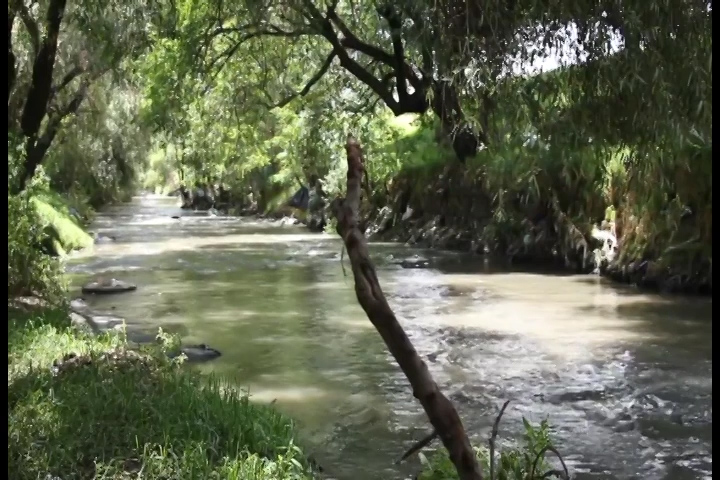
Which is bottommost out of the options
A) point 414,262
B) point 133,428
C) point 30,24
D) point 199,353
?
point 199,353

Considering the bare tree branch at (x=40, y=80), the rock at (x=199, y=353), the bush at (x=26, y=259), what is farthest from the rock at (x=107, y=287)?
the rock at (x=199, y=353)

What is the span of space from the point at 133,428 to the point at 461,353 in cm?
647

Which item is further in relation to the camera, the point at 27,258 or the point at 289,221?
the point at 289,221

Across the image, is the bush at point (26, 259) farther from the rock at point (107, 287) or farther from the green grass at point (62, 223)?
the green grass at point (62, 223)

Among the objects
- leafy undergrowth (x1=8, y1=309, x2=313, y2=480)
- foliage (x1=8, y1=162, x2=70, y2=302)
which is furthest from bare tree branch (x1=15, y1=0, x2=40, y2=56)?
leafy undergrowth (x1=8, y1=309, x2=313, y2=480)

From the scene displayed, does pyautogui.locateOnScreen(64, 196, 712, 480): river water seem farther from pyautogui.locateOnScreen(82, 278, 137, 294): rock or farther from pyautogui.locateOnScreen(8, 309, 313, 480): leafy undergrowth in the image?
pyautogui.locateOnScreen(8, 309, 313, 480): leafy undergrowth

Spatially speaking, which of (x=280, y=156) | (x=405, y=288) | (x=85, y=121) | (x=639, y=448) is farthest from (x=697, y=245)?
(x=280, y=156)

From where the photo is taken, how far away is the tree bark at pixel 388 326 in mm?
3903

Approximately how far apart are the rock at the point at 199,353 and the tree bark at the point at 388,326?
6.74 meters

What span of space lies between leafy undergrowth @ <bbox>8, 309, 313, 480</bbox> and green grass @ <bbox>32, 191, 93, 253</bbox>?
17.8 meters

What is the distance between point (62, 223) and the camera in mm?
27031

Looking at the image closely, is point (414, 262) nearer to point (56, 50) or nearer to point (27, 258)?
point (56, 50)

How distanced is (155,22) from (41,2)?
161 centimetres

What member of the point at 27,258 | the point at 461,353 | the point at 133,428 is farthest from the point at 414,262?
the point at 133,428
